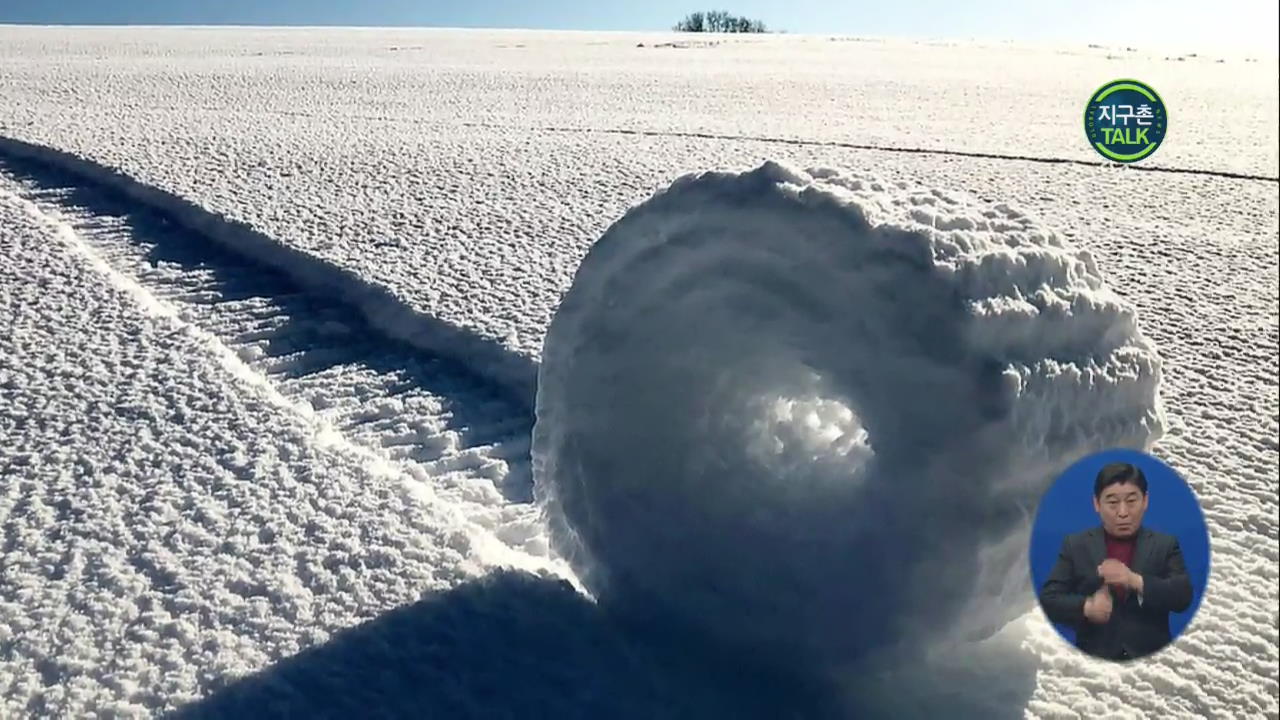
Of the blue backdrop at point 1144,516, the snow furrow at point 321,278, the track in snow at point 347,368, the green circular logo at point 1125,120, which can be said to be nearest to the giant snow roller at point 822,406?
the blue backdrop at point 1144,516

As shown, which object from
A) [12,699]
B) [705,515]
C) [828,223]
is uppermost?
[828,223]

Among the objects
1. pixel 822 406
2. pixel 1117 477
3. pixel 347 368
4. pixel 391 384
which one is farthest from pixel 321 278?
pixel 1117 477

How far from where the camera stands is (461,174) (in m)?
3.73

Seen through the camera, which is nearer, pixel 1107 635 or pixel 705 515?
pixel 1107 635

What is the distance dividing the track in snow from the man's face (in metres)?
0.81

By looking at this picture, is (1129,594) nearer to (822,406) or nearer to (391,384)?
(822,406)

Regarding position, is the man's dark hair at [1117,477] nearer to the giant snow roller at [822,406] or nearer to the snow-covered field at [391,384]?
the giant snow roller at [822,406]

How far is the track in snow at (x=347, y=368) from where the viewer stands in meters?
1.79

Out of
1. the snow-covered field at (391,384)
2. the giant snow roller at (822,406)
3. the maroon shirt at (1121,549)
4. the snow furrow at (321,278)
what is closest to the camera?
the maroon shirt at (1121,549)

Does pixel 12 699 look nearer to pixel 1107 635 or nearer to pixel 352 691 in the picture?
pixel 352 691

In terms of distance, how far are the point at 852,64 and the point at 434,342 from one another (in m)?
7.23

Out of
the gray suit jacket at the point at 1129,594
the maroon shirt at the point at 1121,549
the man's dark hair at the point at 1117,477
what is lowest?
the gray suit jacket at the point at 1129,594

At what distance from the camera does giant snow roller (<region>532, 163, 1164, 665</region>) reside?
1.04m

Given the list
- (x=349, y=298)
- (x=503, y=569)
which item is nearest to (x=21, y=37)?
(x=349, y=298)
